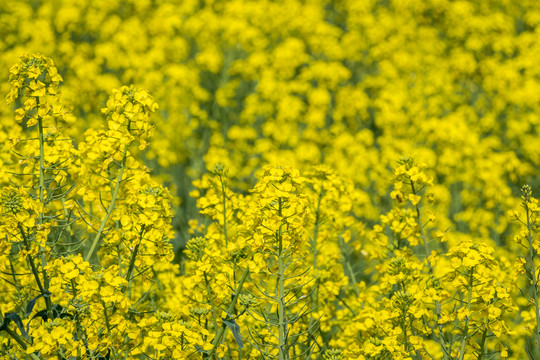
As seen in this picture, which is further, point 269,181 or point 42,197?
point 42,197

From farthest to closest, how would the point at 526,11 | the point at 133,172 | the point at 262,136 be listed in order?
the point at 526,11, the point at 262,136, the point at 133,172

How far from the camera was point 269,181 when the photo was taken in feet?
8.68

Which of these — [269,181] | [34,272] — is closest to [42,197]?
[34,272]

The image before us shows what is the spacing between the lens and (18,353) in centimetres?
324

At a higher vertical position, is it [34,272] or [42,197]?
[42,197]

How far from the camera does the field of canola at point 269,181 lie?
8.86 ft

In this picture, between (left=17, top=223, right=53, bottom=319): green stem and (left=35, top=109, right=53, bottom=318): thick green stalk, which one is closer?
(left=17, top=223, right=53, bottom=319): green stem

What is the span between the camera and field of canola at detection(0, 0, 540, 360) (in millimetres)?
2701

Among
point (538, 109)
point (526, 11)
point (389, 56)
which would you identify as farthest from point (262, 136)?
point (526, 11)

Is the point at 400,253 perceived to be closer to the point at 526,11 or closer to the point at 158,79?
the point at 158,79

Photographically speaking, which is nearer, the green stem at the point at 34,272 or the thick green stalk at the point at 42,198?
the green stem at the point at 34,272

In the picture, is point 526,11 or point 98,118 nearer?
point 98,118

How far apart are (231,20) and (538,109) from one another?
4.88 meters

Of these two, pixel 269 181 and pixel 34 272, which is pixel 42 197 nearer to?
pixel 34 272
